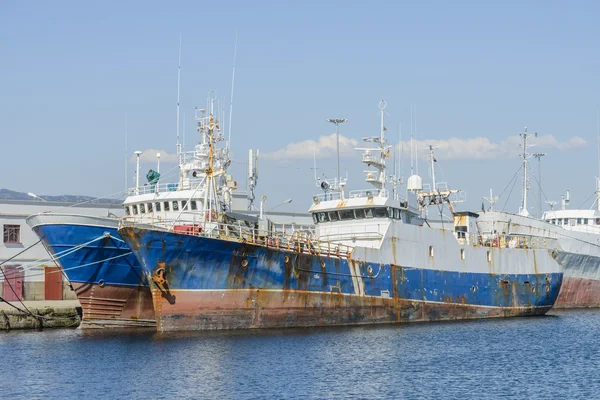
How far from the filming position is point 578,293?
6266 cm

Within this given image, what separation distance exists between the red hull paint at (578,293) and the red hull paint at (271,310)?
19973 mm

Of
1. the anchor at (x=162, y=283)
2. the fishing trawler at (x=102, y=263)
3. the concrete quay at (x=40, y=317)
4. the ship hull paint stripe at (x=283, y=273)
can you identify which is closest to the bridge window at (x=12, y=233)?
the concrete quay at (x=40, y=317)

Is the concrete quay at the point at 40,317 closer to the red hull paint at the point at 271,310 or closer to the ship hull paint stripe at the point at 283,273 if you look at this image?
the red hull paint at the point at 271,310

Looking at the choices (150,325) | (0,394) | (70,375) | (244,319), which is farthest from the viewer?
(150,325)

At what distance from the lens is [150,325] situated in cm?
4253

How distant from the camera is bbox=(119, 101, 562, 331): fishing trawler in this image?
123 feet

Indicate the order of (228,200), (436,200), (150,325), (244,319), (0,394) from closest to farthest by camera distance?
(0,394) < (244,319) < (150,325) < (228,200) < (436,200)

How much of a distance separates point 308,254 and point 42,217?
11.7 meters

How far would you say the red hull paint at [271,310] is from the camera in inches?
1480

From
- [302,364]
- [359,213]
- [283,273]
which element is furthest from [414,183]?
[302,364]

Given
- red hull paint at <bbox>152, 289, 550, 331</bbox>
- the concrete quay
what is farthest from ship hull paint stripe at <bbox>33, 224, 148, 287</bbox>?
the concrete quay

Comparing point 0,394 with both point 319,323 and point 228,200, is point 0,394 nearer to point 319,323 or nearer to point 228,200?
point 319,323

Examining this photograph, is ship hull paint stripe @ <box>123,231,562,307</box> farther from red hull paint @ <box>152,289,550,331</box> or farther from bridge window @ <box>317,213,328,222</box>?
bridge window @ <box>317,213,328,222</box>

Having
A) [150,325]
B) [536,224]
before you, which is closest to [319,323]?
[150,325]
